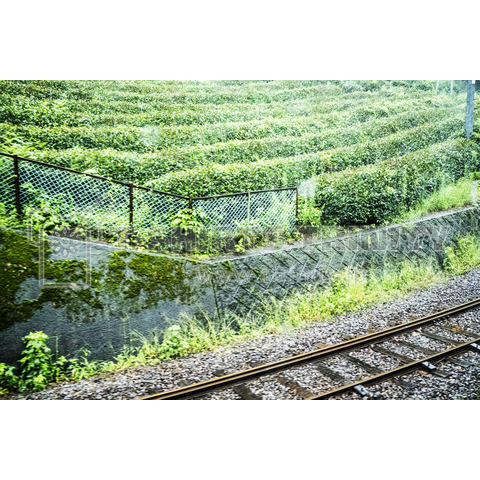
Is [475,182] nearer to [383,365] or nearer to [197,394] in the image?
[383,365]

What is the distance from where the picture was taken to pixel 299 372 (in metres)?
3.63

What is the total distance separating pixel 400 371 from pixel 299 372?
40.0 inches

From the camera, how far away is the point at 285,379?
11.6 feet

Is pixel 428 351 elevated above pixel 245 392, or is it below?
above

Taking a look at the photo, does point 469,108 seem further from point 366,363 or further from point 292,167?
point 366,363

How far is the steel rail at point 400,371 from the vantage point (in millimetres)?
3324

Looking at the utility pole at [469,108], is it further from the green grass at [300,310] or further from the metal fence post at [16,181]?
the metal fence post at [16,181]

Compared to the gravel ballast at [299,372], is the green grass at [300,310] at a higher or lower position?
higher

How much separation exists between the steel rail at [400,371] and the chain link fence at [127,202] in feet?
7.96

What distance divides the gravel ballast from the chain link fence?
163cm

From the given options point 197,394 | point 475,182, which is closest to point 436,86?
point 475,182

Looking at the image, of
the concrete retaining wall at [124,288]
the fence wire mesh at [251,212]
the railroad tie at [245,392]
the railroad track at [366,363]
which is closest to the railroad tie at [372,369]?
the railroad track at [366,363]

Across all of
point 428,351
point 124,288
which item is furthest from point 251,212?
point 428,351

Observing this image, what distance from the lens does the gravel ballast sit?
3.34m
